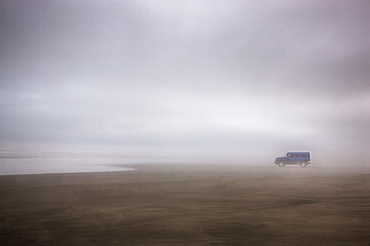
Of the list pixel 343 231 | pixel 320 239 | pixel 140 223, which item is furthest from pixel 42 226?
pixel 343 231

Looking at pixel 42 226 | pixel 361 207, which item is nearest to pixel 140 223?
pixel 42 226

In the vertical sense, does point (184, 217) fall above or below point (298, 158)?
below

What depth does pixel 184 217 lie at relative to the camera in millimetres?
10469

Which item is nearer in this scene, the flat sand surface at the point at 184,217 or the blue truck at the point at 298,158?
the flat sand surface at the point at 184,217

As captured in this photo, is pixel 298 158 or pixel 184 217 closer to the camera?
pixel 184 217

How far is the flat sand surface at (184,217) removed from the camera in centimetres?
805

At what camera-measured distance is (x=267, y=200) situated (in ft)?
45.0

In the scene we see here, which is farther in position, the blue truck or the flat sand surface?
the blue truck

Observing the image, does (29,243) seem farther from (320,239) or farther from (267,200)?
(267,200)

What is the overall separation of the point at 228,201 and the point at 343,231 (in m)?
5.74

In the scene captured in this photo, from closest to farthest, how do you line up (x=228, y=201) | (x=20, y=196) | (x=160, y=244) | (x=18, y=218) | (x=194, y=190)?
1. (x=160, y=244)
2. (x=18, y=218)
3. (x=228, y=201)
4. (x=20, y=196)
5. (x=194, y=190)

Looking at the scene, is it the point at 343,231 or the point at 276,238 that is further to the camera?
the point at 343,231

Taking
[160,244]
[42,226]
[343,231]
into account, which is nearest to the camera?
[160,244]

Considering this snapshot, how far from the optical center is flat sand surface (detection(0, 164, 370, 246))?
805 centimetres
